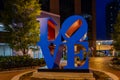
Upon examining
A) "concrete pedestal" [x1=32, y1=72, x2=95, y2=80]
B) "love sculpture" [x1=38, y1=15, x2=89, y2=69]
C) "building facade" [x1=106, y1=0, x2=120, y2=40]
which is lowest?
"concrete pedestal" [x1=32, y1=72, x2=95, y2=80]

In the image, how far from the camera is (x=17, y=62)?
94.4ft

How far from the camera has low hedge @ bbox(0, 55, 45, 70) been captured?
89.9 feet

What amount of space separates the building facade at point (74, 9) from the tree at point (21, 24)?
88.8 ft

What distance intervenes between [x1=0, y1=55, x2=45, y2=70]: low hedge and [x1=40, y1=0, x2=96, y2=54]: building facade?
29030 mm

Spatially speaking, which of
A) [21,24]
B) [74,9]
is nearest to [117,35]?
[21,24]

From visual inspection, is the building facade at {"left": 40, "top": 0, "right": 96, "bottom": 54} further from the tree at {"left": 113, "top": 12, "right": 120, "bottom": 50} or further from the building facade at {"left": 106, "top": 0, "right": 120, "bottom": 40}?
the building facade at {"left": 106, "top": 0, "right": 120, "bottom": 40}

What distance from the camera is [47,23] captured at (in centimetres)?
2045

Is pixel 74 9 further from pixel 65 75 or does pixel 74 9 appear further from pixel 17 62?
pixel 65 75

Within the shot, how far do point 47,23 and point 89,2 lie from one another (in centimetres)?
5489

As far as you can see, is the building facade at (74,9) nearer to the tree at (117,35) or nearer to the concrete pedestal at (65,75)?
the tree at (117,35)

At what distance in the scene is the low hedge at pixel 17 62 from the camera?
27.4 metres

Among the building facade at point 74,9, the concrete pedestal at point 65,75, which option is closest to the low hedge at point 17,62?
the concrete pedestal at point 65,75

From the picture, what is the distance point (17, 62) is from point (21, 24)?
456cm

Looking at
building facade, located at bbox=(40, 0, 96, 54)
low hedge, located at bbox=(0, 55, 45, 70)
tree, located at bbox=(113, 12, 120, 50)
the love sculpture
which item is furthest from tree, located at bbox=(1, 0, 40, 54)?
building facade, located at bbox=(40, 0, 96, 54)
